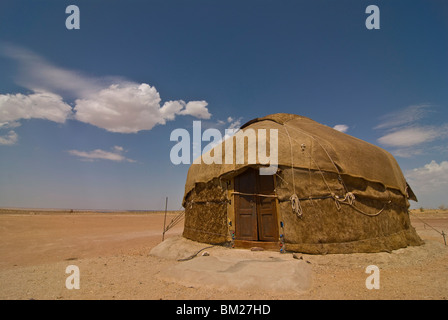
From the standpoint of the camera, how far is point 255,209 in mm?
6035

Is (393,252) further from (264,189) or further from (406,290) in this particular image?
(264,189)

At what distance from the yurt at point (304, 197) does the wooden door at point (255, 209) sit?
0.08 ft

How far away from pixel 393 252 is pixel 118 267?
6.56 metres

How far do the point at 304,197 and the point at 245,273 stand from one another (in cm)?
256

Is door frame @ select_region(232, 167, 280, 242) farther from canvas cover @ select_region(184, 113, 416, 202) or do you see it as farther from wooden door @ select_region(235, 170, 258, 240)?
canvas cover @ select_region(184, 113, 416, 202)

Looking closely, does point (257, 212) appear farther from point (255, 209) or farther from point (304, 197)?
point (304, 197)

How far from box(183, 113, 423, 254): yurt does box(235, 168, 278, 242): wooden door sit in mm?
25

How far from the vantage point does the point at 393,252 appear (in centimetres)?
519

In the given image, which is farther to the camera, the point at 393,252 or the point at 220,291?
the point at 393,252

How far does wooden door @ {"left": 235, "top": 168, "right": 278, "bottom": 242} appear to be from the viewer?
5.79 m

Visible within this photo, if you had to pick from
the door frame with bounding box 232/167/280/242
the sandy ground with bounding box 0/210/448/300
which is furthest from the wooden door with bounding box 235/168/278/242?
the sandy ground with bounding box 0/210/448/300

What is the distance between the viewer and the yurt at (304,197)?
524cm
